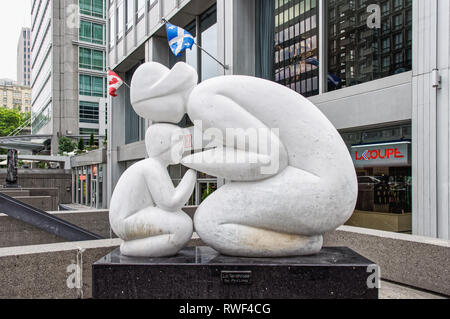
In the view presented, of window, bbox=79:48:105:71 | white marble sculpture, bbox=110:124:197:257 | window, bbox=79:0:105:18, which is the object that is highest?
window, bbox=79:0:105:18

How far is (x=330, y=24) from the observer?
32.0 feet

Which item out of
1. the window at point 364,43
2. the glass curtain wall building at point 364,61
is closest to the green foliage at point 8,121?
the glass curtain wall building at point 364,61

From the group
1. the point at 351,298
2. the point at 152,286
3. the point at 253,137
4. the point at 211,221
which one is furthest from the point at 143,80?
the point at 351,298

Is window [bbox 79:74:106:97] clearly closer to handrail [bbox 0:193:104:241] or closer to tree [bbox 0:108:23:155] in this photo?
tree [bbox 0:108:23:155]

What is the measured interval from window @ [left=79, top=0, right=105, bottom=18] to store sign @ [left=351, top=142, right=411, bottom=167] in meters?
37.5

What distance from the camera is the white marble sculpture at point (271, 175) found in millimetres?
3605

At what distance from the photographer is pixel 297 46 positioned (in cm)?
1067

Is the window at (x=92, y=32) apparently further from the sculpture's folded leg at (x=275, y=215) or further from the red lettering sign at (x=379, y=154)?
the sculpture's folded leg at (x=275, y=215)

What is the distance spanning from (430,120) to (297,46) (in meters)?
5.02

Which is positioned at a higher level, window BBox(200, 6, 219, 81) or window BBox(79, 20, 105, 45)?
window BBox(79, 20, 105, 45)

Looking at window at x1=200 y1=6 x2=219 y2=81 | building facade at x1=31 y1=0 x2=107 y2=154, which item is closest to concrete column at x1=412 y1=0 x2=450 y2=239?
window at x1=200 y1=6 x2=219 y2=81

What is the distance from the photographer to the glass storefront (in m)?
7.90

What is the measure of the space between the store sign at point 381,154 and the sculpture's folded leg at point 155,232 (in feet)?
19.8
